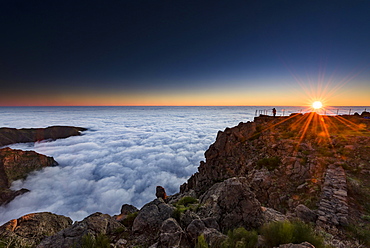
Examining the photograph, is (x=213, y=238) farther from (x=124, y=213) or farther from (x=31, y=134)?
(x=31, y=134)

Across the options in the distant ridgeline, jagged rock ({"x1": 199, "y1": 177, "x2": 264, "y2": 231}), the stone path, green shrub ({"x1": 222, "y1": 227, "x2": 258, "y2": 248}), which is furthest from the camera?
the distant ridgeline

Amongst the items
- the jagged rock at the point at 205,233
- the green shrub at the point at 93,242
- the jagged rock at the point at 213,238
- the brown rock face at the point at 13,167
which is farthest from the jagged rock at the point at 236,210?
the brown rock face at the point at 13,167

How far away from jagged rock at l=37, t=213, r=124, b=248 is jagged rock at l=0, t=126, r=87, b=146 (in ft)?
350

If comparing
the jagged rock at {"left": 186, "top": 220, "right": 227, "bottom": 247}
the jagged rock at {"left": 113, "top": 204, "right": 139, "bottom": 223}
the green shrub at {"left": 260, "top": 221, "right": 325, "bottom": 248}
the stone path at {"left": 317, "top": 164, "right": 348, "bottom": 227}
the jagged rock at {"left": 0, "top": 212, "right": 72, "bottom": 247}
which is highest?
the green shrub at {"left": 260, "top": 221, "right": 325, "bottom": 248}

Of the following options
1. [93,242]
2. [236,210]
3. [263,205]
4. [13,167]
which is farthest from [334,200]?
[13,167]

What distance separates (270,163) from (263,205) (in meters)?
4.45

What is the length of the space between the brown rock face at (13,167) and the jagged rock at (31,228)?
47.4 meters

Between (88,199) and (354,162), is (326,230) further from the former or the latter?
(88,199)

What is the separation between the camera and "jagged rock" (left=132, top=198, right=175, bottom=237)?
6.44 m

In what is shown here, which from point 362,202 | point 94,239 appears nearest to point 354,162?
point 362,202

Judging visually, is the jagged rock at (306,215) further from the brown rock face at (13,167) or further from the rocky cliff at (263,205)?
the brown rock face at (13,167)

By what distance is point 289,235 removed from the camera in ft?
13.8

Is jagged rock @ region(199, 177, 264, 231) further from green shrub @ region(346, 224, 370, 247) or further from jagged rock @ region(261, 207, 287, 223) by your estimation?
green shrub @ region(346, 224, 370, 247)

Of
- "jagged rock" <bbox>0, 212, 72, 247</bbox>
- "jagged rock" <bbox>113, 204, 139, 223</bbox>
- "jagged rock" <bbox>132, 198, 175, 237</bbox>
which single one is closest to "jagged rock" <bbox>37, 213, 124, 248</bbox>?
"jagged rock" <bbox>132, 198, 175, 237</bbox>
